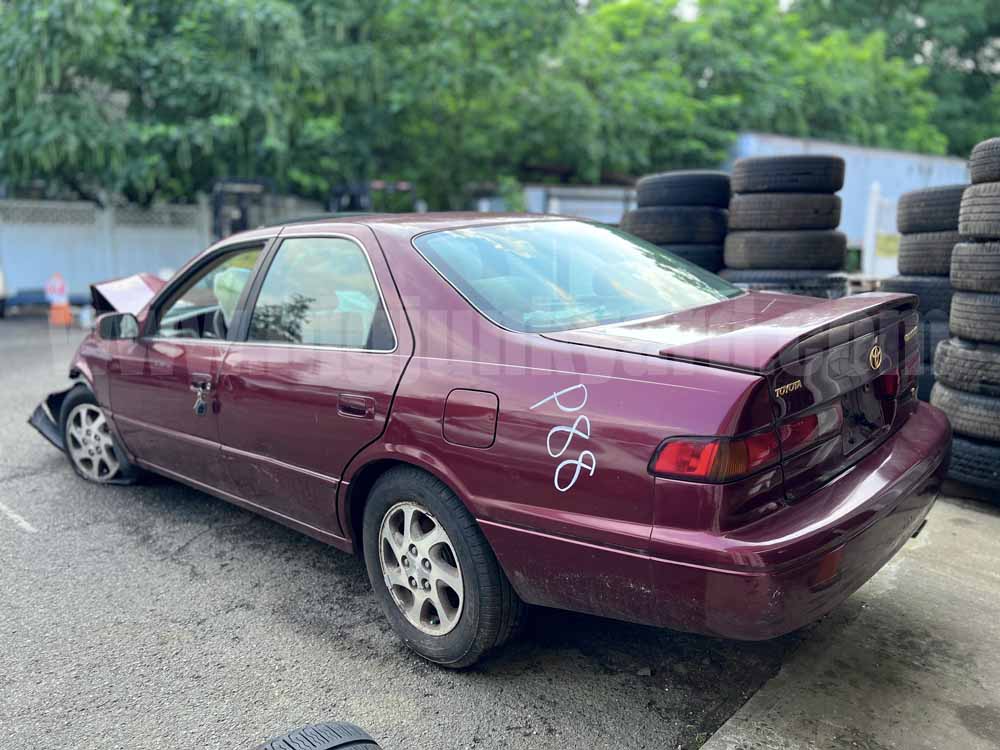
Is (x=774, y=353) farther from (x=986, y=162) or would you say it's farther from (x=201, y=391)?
(x=986, y=162)

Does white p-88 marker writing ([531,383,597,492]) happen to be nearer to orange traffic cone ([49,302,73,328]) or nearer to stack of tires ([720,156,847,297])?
stack of tires ([720,156,847,297])

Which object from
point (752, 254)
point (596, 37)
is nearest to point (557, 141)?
point (596, 37)

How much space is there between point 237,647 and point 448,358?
4.38 feet

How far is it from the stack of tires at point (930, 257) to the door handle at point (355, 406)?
135 inches

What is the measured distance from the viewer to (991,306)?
391 centimetres

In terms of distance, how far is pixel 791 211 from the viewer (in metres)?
5.62

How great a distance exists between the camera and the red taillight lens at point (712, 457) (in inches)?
82.4

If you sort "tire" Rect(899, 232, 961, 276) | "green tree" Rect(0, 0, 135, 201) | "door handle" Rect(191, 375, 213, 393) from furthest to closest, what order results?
"green tree" Rect(0, 0, 135, 201) → "tire" Rect(899, 232, 961, 276) → "door handle" Rect(191, 375, 213, 393)

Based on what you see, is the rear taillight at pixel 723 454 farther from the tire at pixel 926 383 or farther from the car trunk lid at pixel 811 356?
the tire at pixel 926 383

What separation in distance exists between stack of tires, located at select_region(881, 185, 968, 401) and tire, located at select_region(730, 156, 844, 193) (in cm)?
67

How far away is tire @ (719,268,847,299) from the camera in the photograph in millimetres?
5523

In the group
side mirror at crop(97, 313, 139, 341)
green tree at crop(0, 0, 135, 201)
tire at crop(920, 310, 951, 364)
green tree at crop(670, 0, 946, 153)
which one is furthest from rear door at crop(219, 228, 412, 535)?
green tree at crop(670, 0, 946, 153)

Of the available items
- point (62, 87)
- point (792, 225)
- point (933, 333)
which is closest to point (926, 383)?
point (933, 333)

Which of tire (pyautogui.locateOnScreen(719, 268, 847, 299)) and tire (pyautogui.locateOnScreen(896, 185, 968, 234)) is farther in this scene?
tire (pyautogui.locateOnScreen(719, 268, 847, 299))
